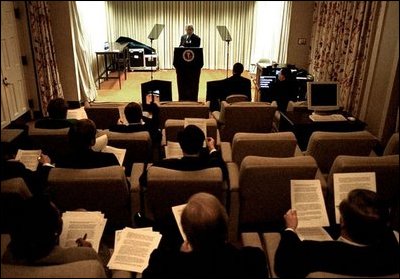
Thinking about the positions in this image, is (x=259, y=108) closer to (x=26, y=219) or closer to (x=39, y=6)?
(x=39, y=6)

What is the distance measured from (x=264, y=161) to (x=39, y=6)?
4.52ft

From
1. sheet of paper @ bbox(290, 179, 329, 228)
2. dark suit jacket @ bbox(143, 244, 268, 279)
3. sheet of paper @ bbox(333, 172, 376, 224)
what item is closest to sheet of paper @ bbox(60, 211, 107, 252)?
dark suit jacket @ bbox(143, 244, 268, 279)

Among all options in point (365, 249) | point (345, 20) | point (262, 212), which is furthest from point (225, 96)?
point (365, 249)

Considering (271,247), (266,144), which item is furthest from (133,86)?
(271,247)

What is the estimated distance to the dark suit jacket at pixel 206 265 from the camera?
106 cm

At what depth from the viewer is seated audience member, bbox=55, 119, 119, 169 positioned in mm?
1883

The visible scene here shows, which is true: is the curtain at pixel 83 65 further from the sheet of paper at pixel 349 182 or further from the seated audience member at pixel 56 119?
the sheet of paper at pixel 349 182

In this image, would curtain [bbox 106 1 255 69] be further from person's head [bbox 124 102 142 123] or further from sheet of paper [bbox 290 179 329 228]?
sheet of paper [bbox 290 179 329 228]

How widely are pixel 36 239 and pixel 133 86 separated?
5804 millimetres

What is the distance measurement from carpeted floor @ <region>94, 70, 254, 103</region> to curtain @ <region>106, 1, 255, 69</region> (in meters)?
0.49

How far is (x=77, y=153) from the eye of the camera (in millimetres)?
1904

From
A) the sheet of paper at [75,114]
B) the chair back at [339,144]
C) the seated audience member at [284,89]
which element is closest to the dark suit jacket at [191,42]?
the seated audience member at [284,89]

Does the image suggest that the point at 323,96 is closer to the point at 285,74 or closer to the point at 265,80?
the point at 285,74

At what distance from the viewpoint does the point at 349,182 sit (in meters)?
1.73
